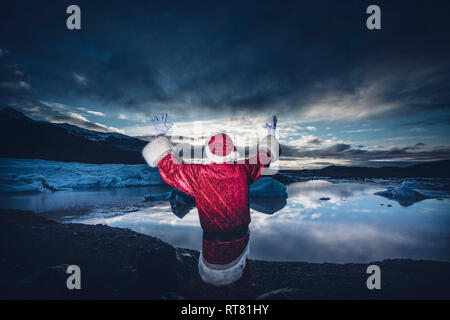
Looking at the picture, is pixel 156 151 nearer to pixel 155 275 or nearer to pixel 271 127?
pixel 271 127

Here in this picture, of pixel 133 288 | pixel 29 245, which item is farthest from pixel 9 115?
pixel 133 288

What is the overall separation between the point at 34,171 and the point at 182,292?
3109 centimetres

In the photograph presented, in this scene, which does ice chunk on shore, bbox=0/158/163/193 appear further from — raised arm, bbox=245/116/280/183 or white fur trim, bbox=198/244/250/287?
raised arm, bbox=245/116/280/183

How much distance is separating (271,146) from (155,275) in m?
2.51

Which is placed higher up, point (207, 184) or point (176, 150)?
point (176, 150)

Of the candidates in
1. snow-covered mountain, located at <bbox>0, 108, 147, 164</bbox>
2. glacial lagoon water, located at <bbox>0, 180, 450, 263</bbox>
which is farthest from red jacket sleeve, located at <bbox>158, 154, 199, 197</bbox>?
snow-covered mountain, located at <bbox>0, 108, 147, 164</bbox>

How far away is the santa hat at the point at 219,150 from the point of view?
5.46ft

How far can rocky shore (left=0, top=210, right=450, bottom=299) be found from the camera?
2.38 metres

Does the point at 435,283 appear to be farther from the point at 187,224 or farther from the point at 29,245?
the point at 29,245

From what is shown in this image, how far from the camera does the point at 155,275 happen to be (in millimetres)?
2615

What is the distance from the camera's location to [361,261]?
3.71 metres

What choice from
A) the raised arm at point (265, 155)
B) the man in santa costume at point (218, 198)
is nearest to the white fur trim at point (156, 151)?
the man in santa costume at point (218, 198)

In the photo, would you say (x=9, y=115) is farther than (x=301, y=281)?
Yes

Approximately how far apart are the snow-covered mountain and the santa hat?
4418cm
